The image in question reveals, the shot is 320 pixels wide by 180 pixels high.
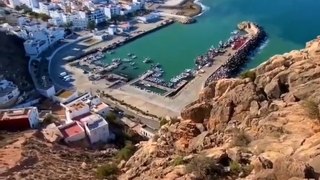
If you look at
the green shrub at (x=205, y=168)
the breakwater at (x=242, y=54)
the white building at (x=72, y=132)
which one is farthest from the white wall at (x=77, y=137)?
the green shrub at (x=205, y=168)

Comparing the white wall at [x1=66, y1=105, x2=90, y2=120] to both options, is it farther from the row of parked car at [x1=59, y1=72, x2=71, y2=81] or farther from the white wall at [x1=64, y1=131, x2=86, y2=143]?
the row of parked car at [x1=59, y1=72, x2=71, y2=81]

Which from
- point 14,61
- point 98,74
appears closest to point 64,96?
point 98,74

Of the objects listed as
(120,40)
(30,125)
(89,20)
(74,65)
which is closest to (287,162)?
(30,125)

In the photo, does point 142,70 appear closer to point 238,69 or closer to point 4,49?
point 238,69

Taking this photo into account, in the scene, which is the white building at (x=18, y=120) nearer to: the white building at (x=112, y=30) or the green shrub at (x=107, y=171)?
the green shrub at (x=107, y=171)

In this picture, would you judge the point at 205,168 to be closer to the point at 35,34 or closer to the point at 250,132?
the point at 250,132

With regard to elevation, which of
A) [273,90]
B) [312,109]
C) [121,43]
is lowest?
[121,43]
